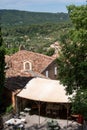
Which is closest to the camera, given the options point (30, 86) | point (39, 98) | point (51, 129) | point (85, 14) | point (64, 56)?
point (85, 14)

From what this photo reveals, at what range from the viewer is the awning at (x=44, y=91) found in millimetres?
37469

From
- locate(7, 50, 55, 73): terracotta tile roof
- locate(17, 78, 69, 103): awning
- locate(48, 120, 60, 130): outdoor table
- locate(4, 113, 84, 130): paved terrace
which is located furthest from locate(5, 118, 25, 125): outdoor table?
locate(7, 50, 55, 73): terracotta tile roof

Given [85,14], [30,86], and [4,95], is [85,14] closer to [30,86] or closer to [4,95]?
[30,86]

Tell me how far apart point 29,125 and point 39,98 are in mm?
3222

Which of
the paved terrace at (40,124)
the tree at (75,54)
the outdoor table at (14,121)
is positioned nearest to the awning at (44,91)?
the paved terrace at (40,124)

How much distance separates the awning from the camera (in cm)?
3747

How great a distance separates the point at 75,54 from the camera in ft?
97.9

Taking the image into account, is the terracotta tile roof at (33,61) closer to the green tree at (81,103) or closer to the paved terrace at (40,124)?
the paved terrace at (40,124)

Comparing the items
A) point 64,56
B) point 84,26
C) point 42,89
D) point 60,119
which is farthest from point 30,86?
point 84,26

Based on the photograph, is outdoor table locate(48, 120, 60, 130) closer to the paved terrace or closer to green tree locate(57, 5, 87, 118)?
the paved terrace

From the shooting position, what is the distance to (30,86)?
41094mm

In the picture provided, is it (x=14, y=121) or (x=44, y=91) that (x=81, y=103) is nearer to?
(x=14, y=121)

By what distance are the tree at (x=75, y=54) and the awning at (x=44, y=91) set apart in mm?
6685

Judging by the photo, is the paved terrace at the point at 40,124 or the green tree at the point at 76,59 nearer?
the green tree at the point at 76,59
